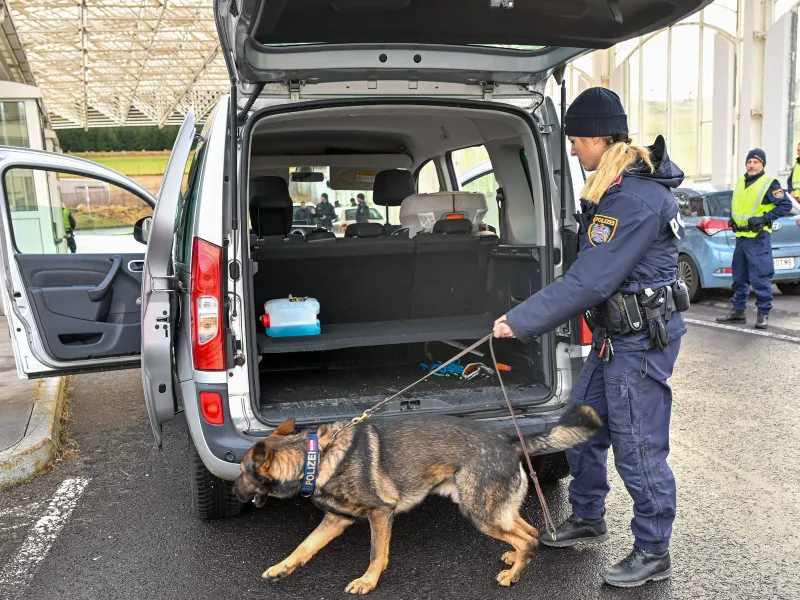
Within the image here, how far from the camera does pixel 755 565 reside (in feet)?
10.5

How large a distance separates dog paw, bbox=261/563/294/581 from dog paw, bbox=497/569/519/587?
890 millimetres

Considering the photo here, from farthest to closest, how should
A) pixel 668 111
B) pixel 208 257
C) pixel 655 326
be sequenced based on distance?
pixel 668 111, pixel 208 257, pixel 655 326

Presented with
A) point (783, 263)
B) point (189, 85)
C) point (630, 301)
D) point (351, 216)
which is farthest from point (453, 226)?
point (189, 85)

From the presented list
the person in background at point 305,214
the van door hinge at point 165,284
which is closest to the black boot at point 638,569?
the van door hinge at point 165,284

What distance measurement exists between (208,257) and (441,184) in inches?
150

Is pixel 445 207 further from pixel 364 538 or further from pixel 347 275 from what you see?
pixel 364 538

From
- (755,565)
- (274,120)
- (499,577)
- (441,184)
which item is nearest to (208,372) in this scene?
(274,120)

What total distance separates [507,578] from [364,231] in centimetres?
268

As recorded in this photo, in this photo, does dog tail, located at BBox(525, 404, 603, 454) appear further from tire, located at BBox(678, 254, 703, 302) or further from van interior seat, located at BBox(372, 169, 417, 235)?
tire, located at BBox(678, 254, 703, 302)

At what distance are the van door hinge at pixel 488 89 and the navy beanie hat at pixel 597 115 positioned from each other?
727 mm

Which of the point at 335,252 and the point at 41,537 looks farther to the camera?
the point at 335,252

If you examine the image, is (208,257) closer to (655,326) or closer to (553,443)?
(553,443)

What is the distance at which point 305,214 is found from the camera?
623 centimetres

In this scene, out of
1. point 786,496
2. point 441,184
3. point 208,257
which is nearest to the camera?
point 208,257
